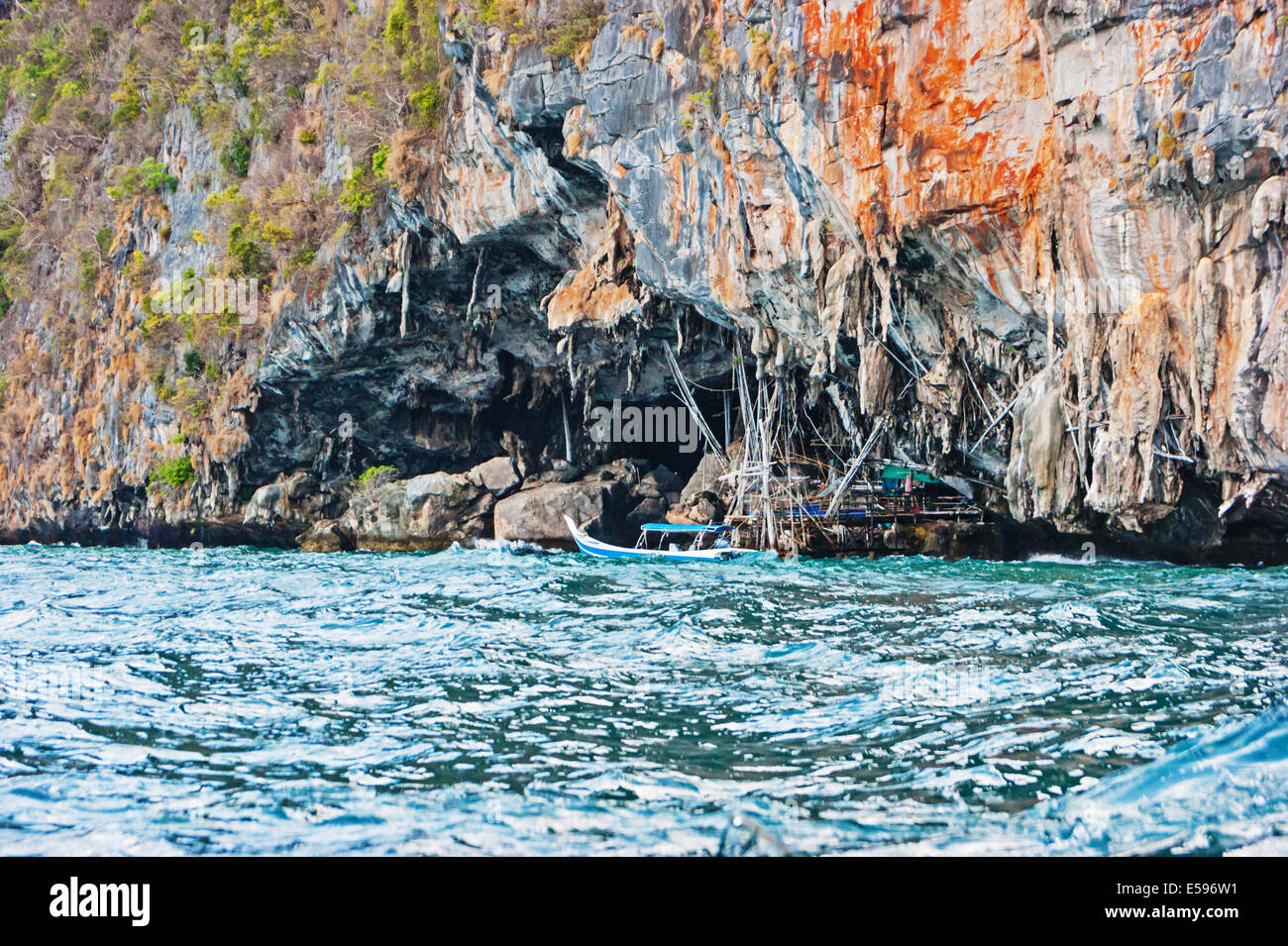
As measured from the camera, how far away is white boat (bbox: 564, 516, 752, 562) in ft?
75.8

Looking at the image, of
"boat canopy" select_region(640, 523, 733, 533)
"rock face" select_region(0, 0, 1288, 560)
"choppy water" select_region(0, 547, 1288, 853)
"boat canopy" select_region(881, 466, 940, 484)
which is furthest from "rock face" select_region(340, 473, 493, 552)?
"choppy water" select_region(0, 547, 1288, 853)

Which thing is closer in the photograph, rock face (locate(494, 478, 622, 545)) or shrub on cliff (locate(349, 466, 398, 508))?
rock face (locate(494, 478, 622, 545))

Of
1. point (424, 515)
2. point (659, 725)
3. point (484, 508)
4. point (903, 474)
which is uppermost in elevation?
point (903, 474)

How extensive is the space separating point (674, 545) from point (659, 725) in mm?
17798

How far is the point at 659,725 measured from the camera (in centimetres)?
689

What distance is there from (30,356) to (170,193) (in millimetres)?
10082

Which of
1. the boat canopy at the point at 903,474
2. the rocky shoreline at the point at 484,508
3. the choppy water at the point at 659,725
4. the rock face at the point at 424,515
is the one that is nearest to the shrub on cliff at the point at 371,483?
the rocky shoreline at the point at 484,508

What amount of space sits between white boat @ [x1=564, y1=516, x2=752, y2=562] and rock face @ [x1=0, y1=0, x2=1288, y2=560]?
1.53 metres

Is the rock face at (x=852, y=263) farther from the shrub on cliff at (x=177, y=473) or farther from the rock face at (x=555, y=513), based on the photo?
the shrub on cliff at (x=177, y=473)

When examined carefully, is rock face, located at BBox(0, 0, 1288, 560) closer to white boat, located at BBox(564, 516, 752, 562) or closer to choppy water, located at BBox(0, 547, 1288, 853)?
white boat, located at BBox(564, 516, 752, 562)

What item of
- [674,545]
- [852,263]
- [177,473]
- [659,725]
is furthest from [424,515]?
[659,725]

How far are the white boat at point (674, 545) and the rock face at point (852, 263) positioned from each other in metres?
1.53

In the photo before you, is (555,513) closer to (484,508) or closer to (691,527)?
Answer: (484,508)
